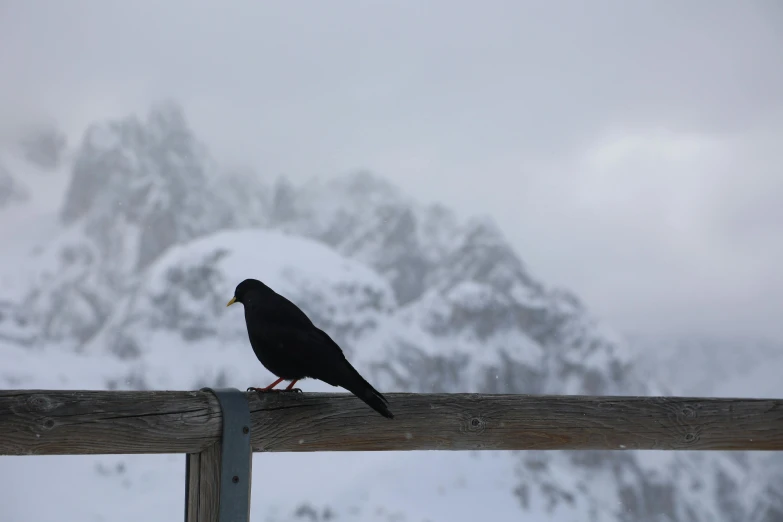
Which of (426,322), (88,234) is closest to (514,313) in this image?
(426,322)

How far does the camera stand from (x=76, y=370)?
55500mm

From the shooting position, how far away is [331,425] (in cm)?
177

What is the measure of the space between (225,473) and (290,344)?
0.62 m

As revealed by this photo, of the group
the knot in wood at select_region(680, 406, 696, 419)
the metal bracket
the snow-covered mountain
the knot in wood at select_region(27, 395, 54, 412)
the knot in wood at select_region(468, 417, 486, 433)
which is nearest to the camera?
the knot in wood at select_region(27, 395, 54, 412)

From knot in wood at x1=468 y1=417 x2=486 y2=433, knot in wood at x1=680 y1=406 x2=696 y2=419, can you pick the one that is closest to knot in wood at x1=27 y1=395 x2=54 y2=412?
knot in wood at x1=468 y1=417 x2=486 y2=433

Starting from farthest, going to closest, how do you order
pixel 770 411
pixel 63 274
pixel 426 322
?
pixel 426 322 → pixel 63 274 → pixel 770 411

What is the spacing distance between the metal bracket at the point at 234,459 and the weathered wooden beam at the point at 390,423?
0.03 metres

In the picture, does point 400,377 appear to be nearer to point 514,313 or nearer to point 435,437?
point 514,313

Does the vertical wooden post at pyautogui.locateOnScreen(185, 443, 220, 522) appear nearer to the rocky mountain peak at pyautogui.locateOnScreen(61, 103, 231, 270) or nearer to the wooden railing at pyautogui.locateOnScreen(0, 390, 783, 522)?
the wooden railing at pyautogui.locateOnScreen(0, 390, 783, 522)

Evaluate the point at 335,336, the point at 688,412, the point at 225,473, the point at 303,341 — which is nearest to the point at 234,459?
the point at 225,473

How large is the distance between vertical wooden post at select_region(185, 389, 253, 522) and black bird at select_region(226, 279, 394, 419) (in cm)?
26

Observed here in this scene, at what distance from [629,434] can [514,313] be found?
84.9 m

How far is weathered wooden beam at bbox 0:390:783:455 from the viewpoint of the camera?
4.74 ft

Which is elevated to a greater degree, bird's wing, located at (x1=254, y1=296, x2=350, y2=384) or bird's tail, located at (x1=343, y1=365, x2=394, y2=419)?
bird's wing, located at (x1=254, y1=296, x2=350, y2=384)
